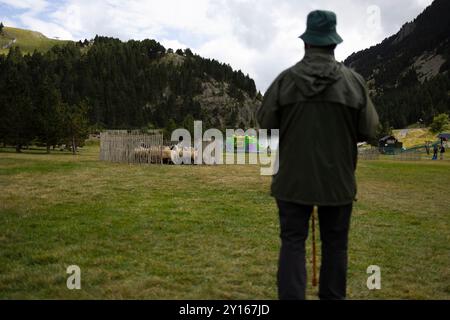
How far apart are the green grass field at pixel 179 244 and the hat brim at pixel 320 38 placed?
2.59 m

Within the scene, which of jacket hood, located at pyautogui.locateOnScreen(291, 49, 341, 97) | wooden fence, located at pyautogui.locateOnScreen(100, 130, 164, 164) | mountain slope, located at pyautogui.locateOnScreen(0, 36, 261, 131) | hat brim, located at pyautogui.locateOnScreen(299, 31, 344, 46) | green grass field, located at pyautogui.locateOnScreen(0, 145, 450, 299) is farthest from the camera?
mountain slope, located at pyautogui.locateOnScreen(0, 36, 261, 131)

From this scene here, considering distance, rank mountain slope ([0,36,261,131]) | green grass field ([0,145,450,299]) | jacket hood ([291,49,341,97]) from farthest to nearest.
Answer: mountain slope ([0,36,261,131]) < green grass field ([0,145,450,299]) < jacket hood ([291,49,341,97])

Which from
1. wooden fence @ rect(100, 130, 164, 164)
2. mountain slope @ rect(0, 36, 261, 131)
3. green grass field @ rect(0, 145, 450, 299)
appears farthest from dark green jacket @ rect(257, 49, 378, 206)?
mountain slope @ rect(0, 36, 261, 131)

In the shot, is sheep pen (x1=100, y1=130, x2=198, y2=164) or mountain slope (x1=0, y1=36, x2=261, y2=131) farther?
mountain slope (x1=0, y1=36, x2=261, y2=131)

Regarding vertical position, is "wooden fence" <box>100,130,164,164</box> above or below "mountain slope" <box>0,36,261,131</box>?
below

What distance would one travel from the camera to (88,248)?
246 inches

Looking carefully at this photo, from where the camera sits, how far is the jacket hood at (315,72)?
142 inches

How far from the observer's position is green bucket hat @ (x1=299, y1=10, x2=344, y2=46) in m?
3.77

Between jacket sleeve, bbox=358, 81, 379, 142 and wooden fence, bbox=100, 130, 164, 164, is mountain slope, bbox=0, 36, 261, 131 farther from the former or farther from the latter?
jacket sleeve, bbox=358, 81, 379, 142

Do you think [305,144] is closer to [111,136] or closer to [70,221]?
[70,221]

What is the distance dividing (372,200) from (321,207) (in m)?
10.3

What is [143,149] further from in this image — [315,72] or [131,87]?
[131,87]

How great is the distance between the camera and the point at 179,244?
6.74 metres
